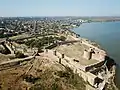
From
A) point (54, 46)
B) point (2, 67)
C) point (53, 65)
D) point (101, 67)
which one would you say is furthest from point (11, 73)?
point (54, 46)

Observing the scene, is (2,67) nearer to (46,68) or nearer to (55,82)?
(46,68)

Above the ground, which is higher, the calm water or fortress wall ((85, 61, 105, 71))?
fortress wall ((85, 61, 105, 71))

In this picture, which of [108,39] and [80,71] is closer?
[80,71]

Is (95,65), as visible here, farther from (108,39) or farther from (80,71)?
(108,39)

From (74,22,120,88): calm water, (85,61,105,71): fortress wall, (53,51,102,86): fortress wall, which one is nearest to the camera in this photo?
(53,51,102,86): fortress wall

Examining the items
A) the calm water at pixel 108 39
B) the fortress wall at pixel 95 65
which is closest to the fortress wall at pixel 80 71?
the fortress wall at pixel 95 65

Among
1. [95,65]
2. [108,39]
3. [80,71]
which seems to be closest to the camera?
[80,71]

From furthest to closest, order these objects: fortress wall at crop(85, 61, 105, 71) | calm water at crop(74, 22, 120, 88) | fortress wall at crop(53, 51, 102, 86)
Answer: calm water at crop(74, 22, 120, 88)
fortress wall at crop(85, 61, 105, 71)
fortress wall at crop(53, 51, 102, 86)

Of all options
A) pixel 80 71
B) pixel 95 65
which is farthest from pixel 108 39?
pixel 80 71

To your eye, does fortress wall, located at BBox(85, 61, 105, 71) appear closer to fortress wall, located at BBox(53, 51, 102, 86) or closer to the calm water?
fortress wall, located at BBox(53, 51, 102, 86)

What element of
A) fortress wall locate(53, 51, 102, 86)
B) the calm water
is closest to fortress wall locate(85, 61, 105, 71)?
fortress wall locate(53, 51, 102, 86)

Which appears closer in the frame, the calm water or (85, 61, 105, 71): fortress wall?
(85, 61, 105, 71): fortress wall
